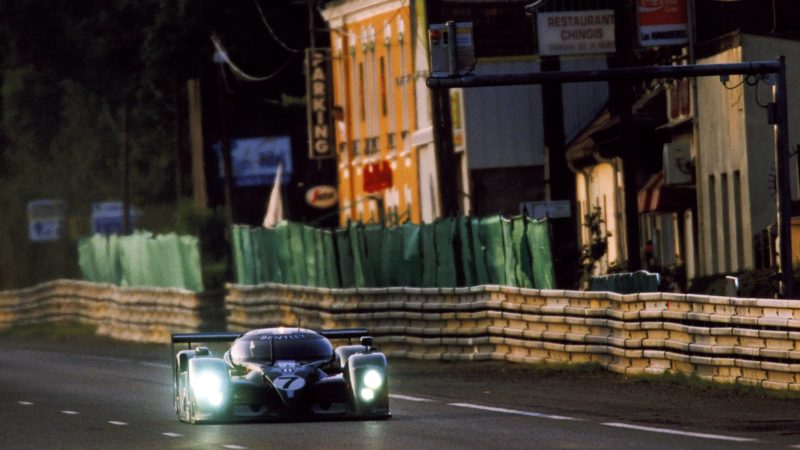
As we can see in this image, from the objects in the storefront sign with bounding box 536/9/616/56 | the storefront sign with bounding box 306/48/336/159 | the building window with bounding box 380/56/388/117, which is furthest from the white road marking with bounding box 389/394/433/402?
the storefront sign with bounding box 306/48/336/159

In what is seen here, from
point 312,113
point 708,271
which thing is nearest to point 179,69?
point 312,113

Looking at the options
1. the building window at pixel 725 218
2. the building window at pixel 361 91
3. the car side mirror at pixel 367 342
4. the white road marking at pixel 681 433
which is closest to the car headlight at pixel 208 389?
the car side mirror at pixel 367 342

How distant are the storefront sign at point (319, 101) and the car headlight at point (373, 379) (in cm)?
4287

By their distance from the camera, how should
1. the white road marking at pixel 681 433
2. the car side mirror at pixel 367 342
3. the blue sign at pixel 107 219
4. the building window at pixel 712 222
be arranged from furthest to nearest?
the blue sign at pixel 107 219
the building window at pixel 712 222
the car side mirror at pixel 367 342
the white road marking at pixel 681 433

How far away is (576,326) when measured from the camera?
30016 mm

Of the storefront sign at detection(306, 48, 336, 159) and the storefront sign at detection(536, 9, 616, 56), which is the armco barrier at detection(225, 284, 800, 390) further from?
the storefront sign at detection(306, 48, 336, 159)

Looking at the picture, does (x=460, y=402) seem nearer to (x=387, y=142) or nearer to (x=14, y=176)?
(x=387, y=142)

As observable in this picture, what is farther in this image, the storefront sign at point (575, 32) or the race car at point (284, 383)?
the storefront sign at point (575, 32)

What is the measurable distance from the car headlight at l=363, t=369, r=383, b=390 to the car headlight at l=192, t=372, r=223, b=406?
1.38 m

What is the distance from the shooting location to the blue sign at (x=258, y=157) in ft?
280

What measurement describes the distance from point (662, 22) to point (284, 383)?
2062 cm

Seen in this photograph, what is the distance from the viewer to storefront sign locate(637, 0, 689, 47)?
40.2 m

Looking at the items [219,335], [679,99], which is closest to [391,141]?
[679,99]

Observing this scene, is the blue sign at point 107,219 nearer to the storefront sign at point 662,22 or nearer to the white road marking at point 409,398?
the storefront sign at point 662,22
